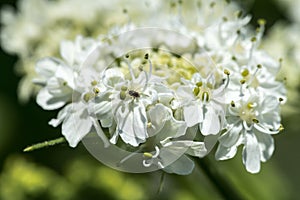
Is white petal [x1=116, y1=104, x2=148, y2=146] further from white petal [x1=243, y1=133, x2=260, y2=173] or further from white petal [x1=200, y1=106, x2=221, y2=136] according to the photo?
white petal [x1=243, y1=133, x2=260, y2=173]

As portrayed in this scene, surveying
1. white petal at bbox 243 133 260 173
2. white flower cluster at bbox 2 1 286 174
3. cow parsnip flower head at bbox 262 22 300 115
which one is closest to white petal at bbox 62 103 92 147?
white flower cluster at bbox 2 1 286 174

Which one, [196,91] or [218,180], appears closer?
[196,91]

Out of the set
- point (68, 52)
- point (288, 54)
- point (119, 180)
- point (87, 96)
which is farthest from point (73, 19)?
point (288, 54)

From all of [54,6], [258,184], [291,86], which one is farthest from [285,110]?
[54,6]

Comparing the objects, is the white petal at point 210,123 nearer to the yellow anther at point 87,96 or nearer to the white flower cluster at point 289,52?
the yellow anther at point 87,96

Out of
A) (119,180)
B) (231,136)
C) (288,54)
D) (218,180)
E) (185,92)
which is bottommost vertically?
(119,180)

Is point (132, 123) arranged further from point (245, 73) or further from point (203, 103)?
point (245, 73)
